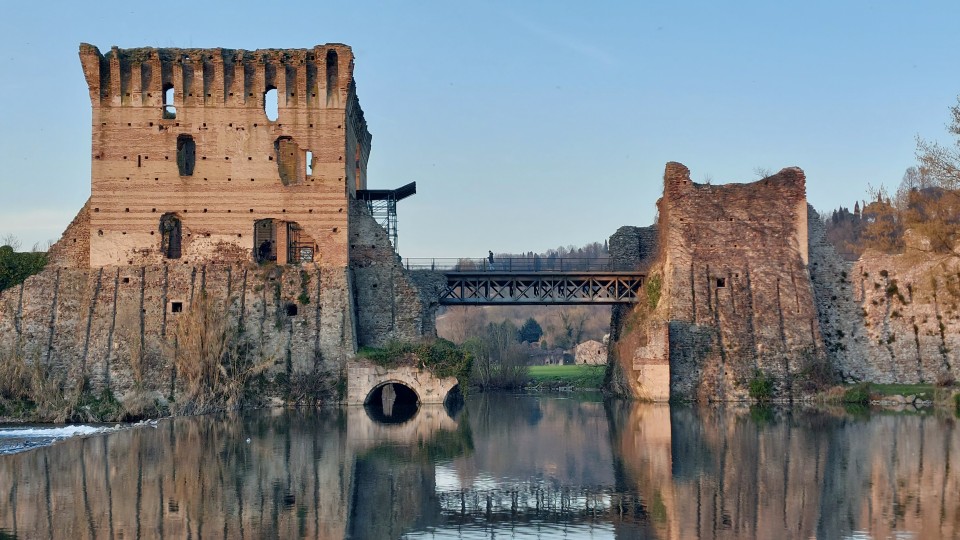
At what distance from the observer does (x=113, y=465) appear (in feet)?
A: 66.5

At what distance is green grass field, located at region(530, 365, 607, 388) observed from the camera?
4653 cm

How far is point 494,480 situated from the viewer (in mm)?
18734

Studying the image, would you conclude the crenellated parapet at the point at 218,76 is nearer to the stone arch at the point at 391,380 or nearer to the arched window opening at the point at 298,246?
the arched window opening at the point at 298,246

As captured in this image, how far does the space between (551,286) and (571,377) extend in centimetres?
944

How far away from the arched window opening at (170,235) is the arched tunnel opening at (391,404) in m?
8.19

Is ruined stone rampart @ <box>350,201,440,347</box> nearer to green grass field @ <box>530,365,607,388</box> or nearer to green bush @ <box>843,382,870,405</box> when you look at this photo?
green grass field @ <box>530,365,607,388</box>

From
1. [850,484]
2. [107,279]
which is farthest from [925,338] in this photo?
[107,279]

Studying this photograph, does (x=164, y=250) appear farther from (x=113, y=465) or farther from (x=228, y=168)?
(x=113, y=465)

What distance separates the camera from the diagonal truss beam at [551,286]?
129ft

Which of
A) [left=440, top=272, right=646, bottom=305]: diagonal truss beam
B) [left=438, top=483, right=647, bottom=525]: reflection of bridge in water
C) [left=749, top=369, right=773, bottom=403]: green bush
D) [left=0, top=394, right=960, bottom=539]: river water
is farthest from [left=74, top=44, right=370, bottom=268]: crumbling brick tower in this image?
[left=438, top=483, right=647, bottom=525]: reflection of bridge in water

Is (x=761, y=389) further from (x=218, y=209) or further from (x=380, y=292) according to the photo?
(x=218, y=209)

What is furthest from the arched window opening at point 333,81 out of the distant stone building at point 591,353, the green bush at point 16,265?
the distant stone building at point 591,353

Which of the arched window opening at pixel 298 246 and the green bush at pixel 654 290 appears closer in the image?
the arched window opening at pixel 298 246

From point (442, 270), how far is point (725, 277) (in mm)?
9880
